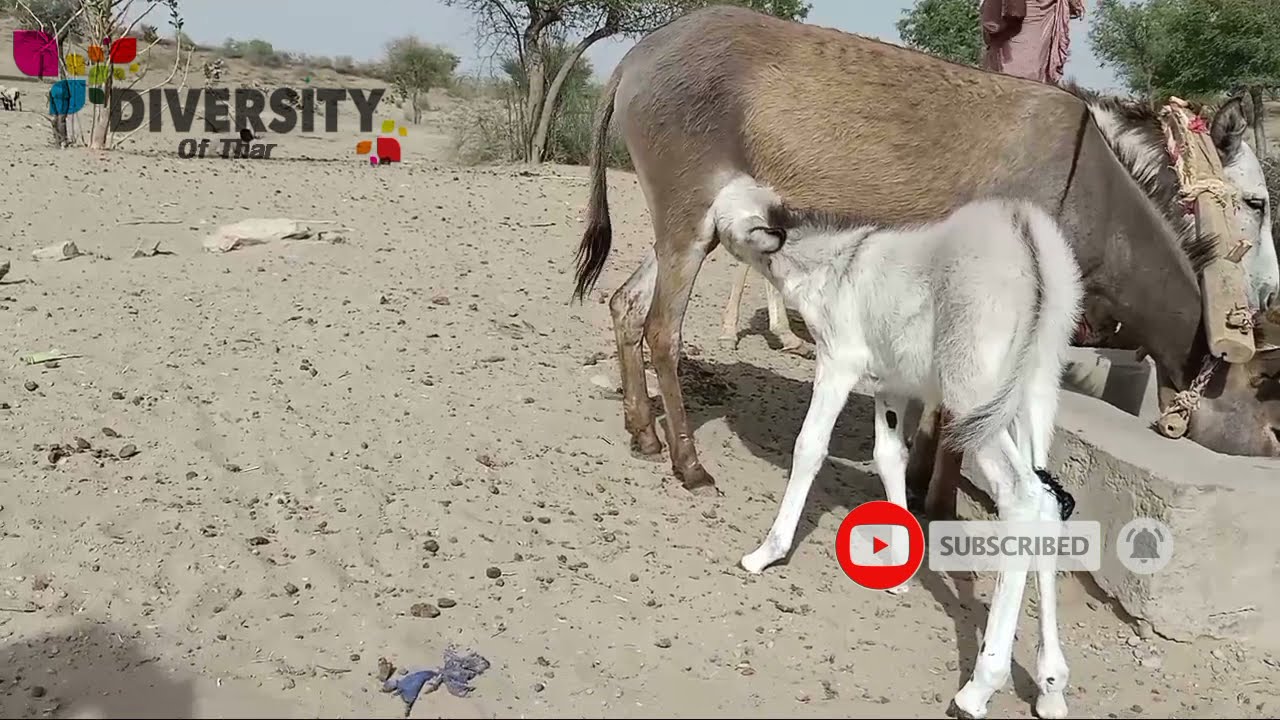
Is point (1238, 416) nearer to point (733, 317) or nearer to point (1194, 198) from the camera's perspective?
point (1194, 198)

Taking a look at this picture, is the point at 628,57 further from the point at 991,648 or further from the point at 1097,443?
the point at 991,648

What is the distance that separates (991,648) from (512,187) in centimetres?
854

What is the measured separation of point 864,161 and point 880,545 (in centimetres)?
151

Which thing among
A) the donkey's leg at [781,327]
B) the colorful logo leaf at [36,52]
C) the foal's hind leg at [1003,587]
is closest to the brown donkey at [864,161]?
the foal's hind leg at [1003,587]

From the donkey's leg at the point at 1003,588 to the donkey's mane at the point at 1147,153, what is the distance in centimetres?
153

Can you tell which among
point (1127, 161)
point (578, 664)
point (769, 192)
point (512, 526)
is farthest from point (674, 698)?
point (1127, 161)

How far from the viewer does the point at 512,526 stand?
11.5 ft

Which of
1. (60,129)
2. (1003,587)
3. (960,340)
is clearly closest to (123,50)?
(60,129)

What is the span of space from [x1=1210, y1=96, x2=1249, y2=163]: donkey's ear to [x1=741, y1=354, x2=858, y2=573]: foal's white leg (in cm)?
204

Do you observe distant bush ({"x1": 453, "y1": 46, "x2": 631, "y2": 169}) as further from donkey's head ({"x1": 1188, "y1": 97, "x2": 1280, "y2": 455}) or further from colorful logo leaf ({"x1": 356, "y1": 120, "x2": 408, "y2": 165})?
donkey's head ({"x1": 1188, "y1": 97, "x2": 1280, "y2": 455})

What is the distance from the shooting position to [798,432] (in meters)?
4.85

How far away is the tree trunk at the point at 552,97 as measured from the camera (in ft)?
46.7

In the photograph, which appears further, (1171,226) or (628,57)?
(628,57)

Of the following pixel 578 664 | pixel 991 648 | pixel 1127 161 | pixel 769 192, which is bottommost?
pixel 578 664
